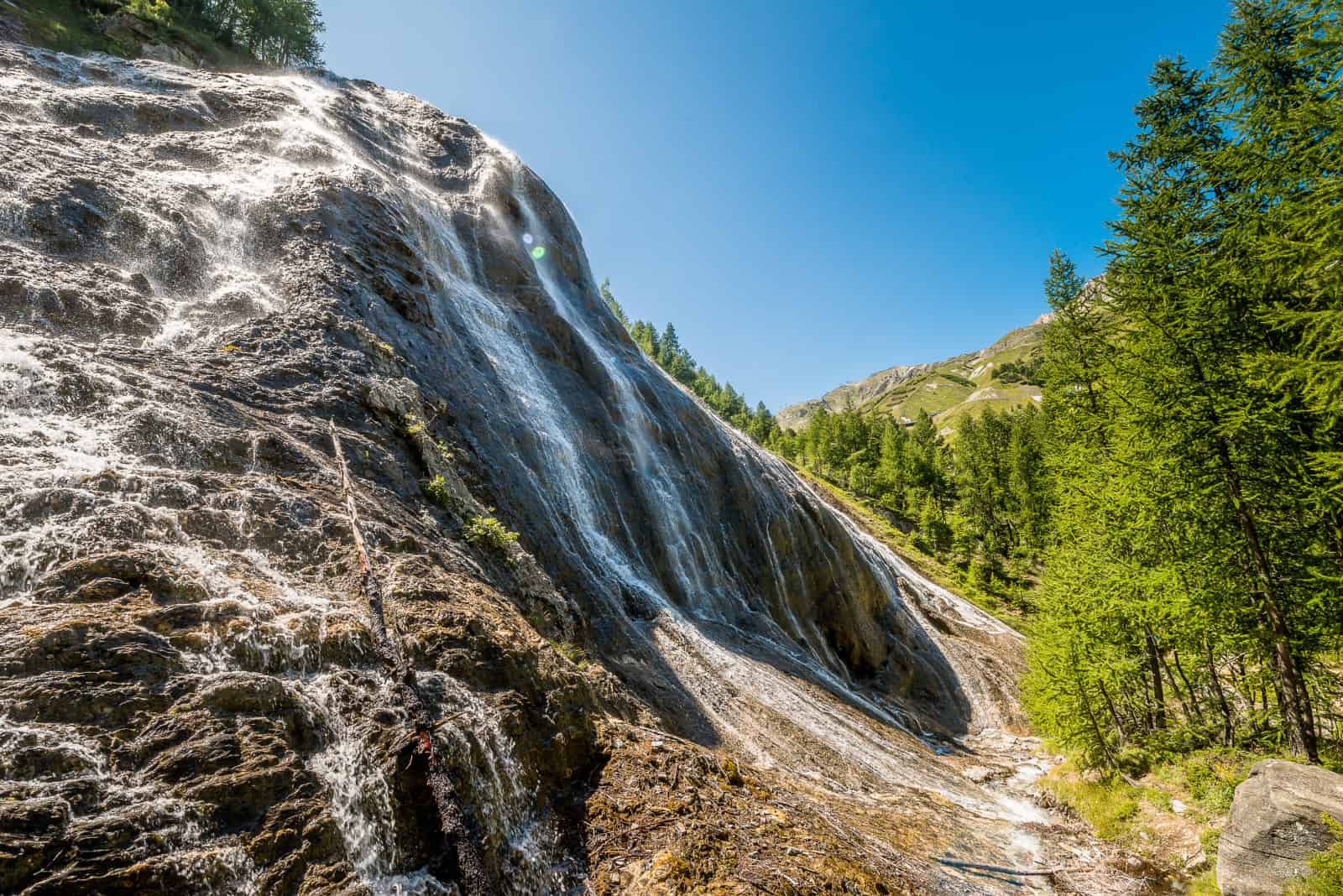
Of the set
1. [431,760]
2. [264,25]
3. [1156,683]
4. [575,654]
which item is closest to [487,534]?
[575,654]

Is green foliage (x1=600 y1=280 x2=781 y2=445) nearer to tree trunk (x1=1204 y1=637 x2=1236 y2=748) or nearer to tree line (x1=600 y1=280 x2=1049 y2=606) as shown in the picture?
tree line (x1=600 y1=280 x2=1049 y2=606)

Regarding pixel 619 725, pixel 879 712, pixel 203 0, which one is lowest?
pixel 879 712

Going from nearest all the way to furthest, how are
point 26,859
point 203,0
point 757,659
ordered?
point 26,859
point 757,659
point 203,0

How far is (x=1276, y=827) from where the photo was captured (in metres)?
8.53

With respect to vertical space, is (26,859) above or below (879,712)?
above

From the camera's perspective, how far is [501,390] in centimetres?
2041

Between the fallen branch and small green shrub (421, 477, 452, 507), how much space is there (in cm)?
431

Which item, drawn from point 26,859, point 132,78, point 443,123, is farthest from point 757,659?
point 443,123

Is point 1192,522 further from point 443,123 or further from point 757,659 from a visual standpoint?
point 443,123

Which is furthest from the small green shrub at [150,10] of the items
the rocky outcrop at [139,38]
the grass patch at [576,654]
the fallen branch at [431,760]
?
the grass patch at [576,654]

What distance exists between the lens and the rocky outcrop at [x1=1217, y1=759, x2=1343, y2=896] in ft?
26.9

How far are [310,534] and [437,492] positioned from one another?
3824mm

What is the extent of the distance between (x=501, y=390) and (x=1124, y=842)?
844 inches

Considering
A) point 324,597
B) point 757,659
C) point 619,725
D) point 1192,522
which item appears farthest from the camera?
point 757,659
